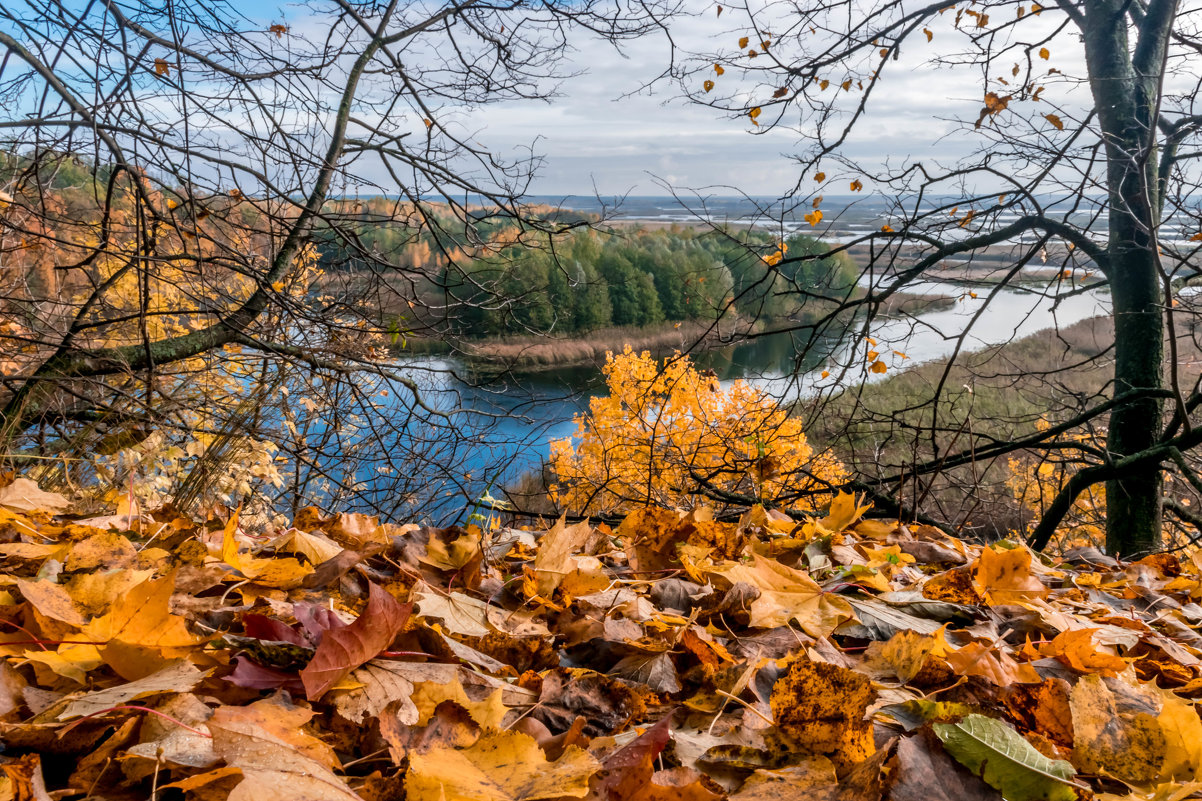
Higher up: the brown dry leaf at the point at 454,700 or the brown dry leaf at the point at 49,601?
the brown dry leaf at the point at 49,601

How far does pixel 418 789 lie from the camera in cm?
58

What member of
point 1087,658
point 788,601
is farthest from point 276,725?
point 1087,658

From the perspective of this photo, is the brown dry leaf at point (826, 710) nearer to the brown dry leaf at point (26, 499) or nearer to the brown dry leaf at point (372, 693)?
the brown dry leaf at point (372, 693)

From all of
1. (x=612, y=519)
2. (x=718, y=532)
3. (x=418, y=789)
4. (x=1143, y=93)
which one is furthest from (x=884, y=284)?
(x=418, y=789)

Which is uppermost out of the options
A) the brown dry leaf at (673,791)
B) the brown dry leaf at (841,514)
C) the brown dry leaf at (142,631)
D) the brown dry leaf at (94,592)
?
the brown dry leaf at (142,631)

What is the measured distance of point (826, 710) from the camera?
728mm

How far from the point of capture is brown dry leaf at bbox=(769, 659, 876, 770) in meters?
0.70

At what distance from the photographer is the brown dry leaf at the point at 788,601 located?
3.44 ft

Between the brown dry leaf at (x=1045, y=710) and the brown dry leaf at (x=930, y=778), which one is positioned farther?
the brown dry leaf at (x=1045, y=710)

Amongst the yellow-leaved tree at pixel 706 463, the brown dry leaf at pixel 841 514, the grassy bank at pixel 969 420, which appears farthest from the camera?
the yellow-leaved tree at pixel 706 463

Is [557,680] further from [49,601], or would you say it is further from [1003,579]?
[1003,579]

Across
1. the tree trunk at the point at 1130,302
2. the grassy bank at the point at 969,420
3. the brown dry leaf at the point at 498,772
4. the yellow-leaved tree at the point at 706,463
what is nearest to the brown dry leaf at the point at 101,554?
the brown dry leaf at the point at 498,772

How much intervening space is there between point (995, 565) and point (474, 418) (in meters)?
5.60

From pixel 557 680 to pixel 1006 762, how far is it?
0.46 meters
